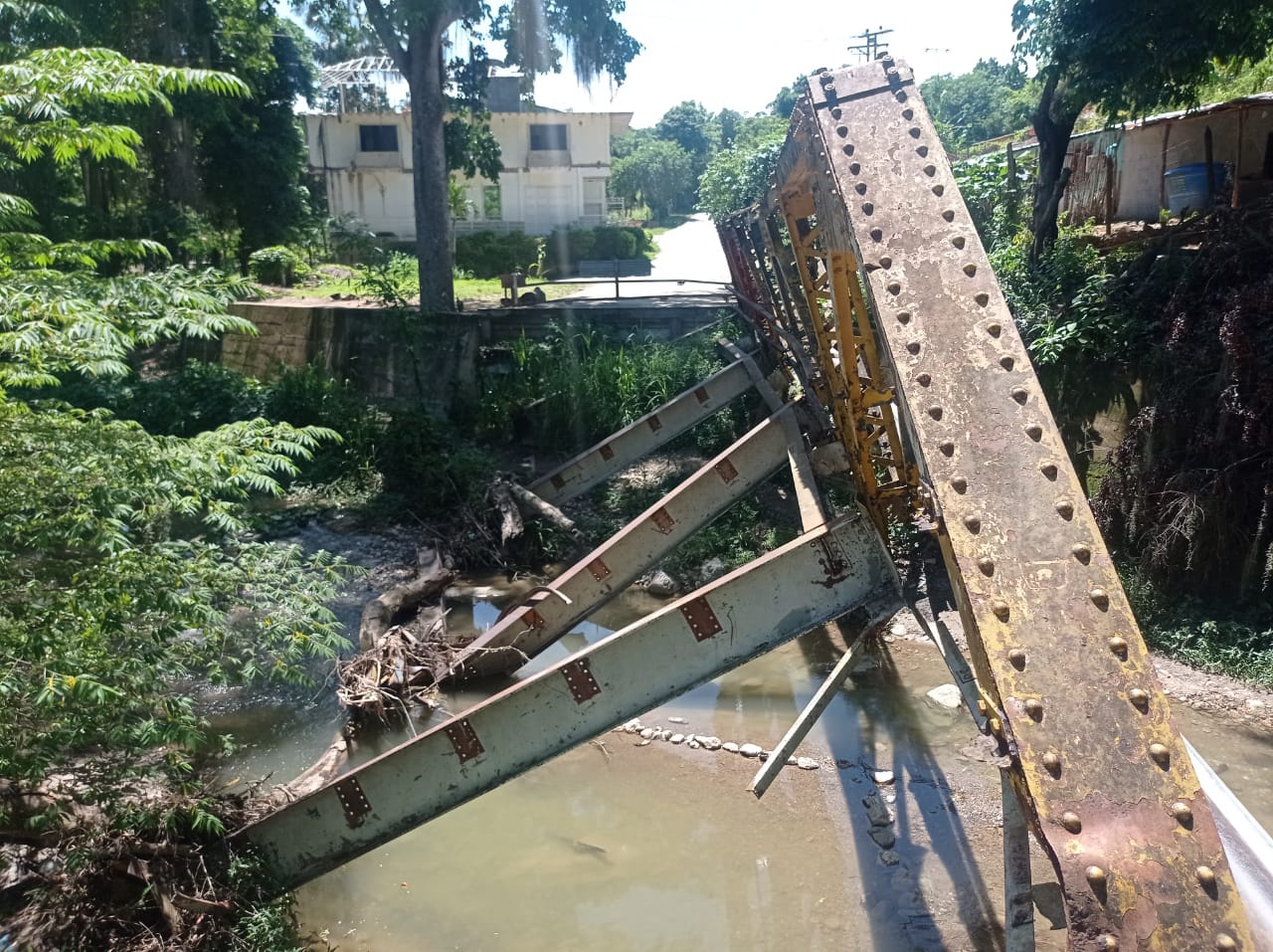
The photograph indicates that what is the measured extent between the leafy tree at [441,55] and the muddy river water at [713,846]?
991 cm

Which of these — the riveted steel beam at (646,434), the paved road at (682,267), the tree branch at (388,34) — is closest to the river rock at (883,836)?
the riveted steel beam at (646,434)

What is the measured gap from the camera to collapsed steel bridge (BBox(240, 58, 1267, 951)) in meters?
1.69

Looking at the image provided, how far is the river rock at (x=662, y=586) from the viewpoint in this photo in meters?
9.68

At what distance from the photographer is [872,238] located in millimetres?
2584

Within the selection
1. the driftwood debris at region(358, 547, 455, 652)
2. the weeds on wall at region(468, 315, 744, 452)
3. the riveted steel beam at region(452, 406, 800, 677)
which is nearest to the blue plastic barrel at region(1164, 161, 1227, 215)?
the weeds on wall at region(468, 315, 744, 452)

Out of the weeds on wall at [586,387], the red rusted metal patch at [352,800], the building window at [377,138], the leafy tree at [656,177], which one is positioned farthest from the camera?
the leafy tree at [656,177]

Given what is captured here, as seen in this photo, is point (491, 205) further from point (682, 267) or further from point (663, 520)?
point (663, 520)

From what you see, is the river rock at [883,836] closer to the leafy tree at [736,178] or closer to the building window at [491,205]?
the leafy tree at [736,178]

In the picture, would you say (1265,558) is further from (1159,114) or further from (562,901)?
(1159,114)

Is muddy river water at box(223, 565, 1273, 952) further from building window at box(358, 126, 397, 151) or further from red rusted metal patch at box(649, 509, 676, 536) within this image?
building window at box(358, 126, 397, 151)

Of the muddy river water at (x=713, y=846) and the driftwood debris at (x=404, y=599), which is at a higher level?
the driftwood debris at (x=404, y=599)

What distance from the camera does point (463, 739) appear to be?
11.8 ft

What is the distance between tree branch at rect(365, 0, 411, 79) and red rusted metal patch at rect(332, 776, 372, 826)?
13443 millimetres

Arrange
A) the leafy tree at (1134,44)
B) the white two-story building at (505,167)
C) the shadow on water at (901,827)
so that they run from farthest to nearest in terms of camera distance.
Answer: the white two-story building at (505,167)
the leafy tree at (1134,44)
the shadow on water at (901,827)
